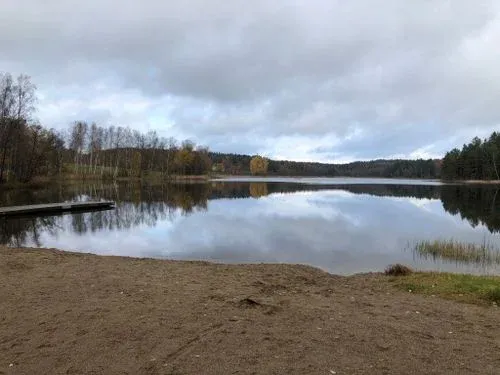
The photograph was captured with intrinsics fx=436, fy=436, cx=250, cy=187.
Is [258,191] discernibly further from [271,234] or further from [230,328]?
[230,328]

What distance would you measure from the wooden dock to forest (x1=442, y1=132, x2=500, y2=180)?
323 ft

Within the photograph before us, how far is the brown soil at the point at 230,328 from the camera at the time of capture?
500 centimetres

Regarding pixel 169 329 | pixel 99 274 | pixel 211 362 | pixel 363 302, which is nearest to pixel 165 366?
pixel 211 362

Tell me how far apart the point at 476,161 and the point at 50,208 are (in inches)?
4291

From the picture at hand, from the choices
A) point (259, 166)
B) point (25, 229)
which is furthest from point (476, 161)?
point (25, 229)

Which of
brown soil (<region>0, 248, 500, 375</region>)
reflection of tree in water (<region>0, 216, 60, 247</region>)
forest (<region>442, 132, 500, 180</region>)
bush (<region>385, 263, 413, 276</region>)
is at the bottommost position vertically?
reflection of tree in water (<region>0, 216, 60, 247</region>)

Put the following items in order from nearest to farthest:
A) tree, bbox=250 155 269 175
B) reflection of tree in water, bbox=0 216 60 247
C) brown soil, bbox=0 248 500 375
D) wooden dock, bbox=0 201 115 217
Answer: brown soil, bbox=0 248 500 375, reflection of tree in water, bbox=0 216 60 247, wooden dock, bbox=0 201 115 217, tree, bbox=250 155 269 175

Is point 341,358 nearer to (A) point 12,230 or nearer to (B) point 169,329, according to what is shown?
(B) point 169,329

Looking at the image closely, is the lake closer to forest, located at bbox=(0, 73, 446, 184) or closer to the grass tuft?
the grass tuft

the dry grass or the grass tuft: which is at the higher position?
the grass tuft

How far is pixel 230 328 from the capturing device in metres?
6.21

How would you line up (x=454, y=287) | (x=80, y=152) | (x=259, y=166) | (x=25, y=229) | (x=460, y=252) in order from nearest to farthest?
→ (x=454, y=287)
(x=460, y=252)
(x=25, y=229)
(x=80, y=152)
(x=259, y=166)

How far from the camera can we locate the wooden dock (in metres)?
28.4

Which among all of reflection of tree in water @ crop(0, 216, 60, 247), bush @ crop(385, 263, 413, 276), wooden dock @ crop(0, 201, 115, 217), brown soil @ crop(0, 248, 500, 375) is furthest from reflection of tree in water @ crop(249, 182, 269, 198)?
brown soil @ crop(0, 248, 500, 375)
